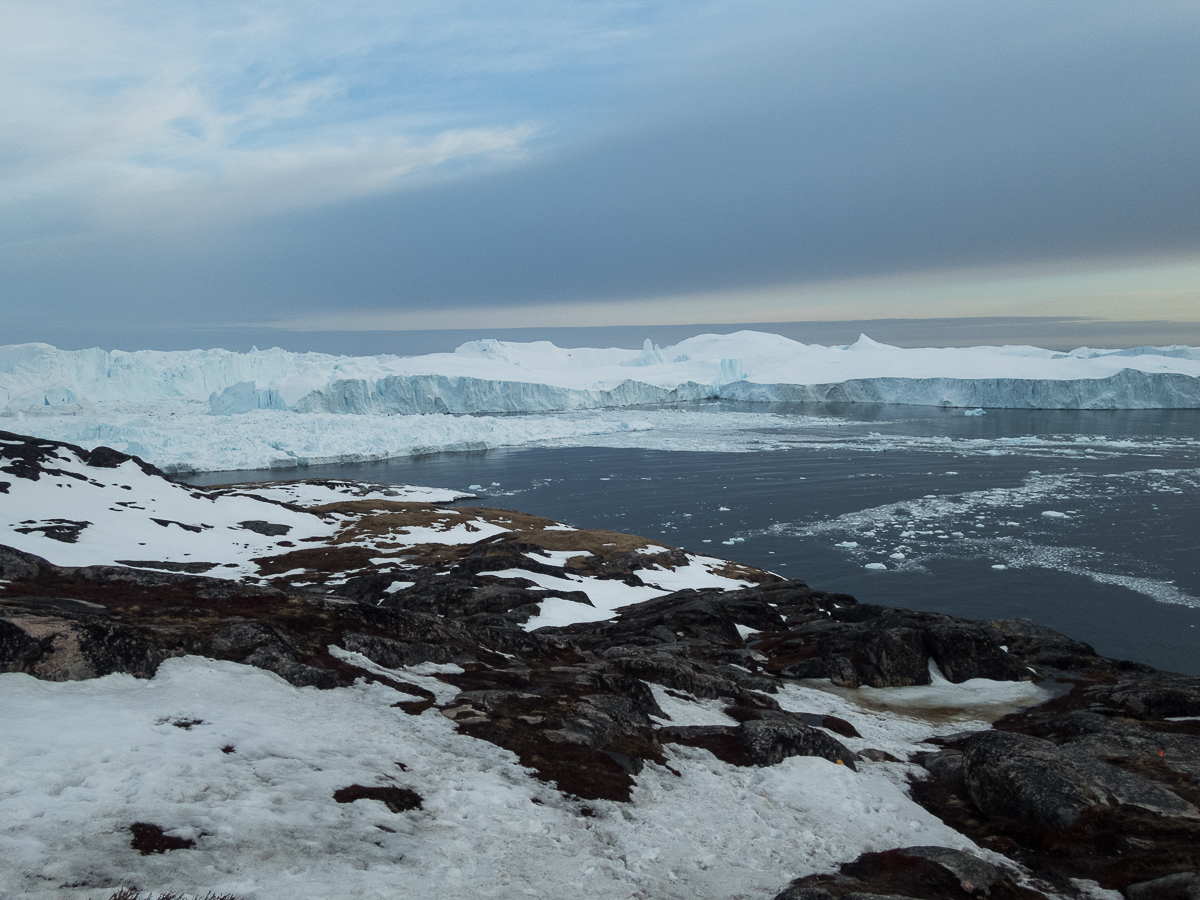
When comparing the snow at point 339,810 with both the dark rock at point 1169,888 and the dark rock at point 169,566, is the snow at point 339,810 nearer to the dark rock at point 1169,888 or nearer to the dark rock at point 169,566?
the dark rock at point 1169,888

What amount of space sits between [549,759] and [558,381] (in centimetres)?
15517

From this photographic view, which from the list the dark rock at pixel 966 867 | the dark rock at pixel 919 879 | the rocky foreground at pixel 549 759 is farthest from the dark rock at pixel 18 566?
the dark rock at pixel 966 867

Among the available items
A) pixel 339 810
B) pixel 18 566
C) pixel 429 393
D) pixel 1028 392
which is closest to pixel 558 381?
pixel 429 393

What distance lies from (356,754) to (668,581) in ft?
83.8

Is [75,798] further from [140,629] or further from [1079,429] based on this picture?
[1079,429]

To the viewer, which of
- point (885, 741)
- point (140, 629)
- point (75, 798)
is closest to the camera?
point (75, 798)

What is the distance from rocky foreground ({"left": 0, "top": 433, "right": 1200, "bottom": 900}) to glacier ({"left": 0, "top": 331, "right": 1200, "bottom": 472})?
80.3m

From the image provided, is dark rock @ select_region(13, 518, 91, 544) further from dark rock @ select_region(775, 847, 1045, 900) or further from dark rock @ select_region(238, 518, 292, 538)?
dark rock @ select_region(775, 847, 1045, 900)

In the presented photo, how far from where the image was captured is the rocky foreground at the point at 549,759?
7.45m

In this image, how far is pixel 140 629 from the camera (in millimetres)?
11430

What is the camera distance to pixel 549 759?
10555mm

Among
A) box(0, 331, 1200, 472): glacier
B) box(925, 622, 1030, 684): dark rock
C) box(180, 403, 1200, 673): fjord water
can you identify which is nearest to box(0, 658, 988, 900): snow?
box(925, 622, 1030, 684): dark rock

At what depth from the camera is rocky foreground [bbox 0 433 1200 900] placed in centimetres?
745

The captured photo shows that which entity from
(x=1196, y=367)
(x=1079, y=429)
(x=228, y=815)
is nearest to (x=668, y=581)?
(x=228, y=815)
